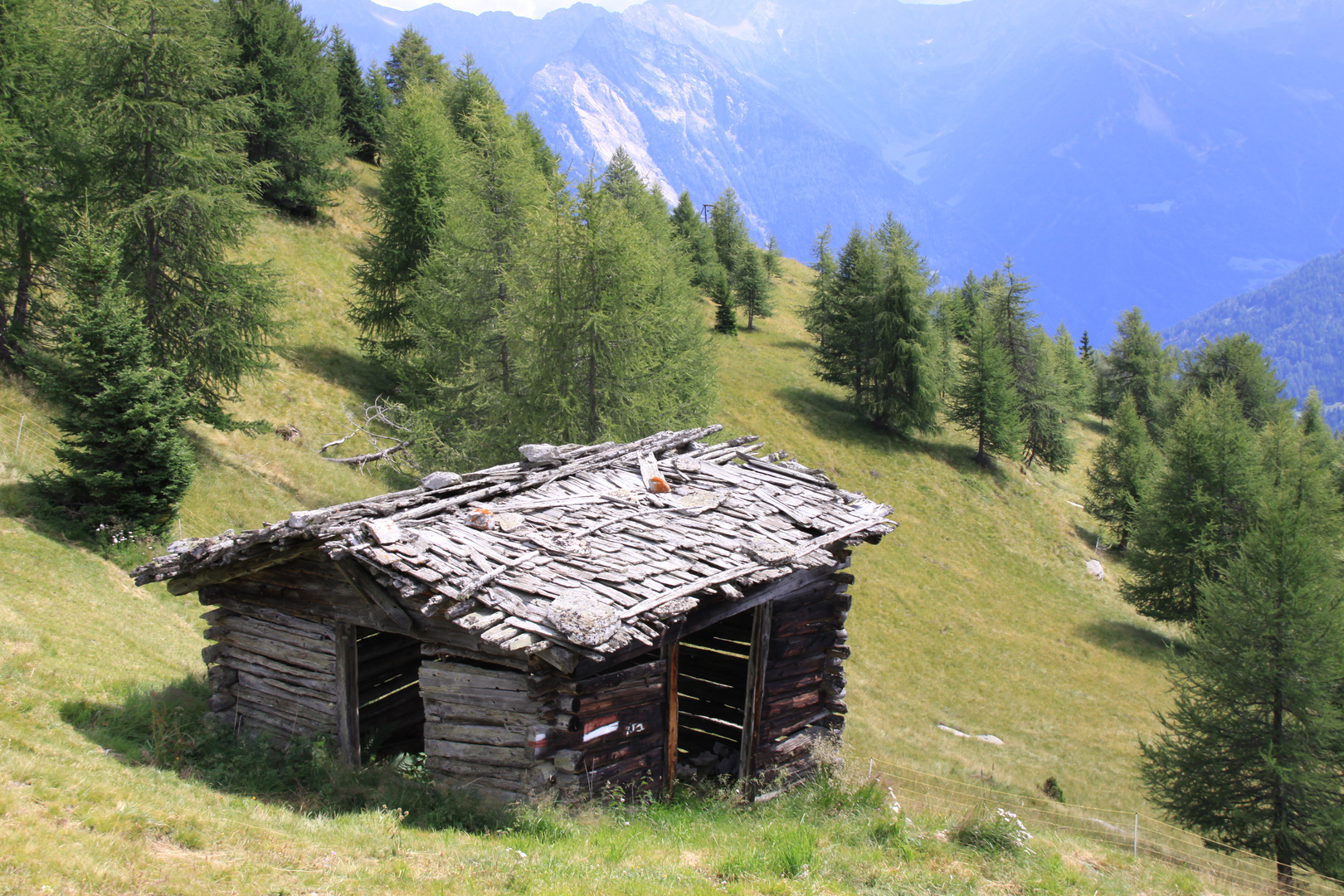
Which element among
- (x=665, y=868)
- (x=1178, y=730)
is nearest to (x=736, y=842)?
(x=665, y=868)

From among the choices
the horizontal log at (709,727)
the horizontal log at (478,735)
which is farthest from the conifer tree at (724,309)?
the horizontal log at (478,735)

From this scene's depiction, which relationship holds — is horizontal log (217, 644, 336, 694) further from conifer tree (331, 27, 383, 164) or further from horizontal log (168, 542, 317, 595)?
conifer tree (331, 27, 383, 164)

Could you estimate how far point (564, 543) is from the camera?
9.41m

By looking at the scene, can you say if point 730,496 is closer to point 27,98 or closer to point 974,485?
point 27,98

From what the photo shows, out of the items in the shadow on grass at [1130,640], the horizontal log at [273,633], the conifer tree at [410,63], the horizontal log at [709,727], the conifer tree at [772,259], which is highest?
the conifer tree at [410,63]

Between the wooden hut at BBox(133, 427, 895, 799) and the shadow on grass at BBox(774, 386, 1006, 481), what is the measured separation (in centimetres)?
3058

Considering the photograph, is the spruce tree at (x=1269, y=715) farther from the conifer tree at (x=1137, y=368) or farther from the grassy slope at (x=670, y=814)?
the conifer tree at (x=1137, y=368)

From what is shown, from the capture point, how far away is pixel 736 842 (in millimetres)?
8250

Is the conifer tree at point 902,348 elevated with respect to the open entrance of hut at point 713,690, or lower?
elevated

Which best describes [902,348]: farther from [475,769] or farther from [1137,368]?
[475,769]

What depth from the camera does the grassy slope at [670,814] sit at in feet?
20.7

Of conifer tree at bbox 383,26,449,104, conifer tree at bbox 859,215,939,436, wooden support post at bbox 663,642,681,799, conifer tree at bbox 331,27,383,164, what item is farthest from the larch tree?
wooden support post at bbox 663,642,681,799

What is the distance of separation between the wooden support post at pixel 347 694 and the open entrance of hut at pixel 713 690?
5252mm

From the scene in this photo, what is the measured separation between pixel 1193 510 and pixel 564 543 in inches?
1403
